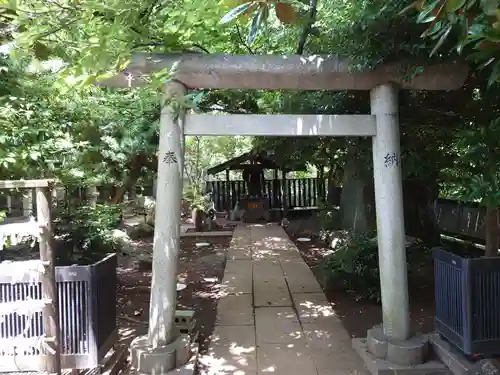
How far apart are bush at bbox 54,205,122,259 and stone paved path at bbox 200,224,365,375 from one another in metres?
1.87

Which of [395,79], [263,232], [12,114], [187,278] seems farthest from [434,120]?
[263,232]

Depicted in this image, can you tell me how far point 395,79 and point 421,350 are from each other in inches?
101

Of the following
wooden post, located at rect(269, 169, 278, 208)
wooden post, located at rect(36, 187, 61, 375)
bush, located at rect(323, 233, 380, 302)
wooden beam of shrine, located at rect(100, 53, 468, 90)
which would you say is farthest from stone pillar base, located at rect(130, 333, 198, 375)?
wooden post, located at rect(269, 169, 278, 208)

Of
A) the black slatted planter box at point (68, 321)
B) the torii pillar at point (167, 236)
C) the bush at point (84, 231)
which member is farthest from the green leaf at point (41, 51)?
the bush at point (84, 231)

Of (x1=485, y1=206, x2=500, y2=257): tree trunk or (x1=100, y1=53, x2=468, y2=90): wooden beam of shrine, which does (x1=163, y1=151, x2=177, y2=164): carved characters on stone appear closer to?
(x1=100, y1=53, x2=468, y2=90): wooden beam of shrine

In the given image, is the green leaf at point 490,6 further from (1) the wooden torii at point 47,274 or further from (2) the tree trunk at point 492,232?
(2) the tree trunk at point 492,232

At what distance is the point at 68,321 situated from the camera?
11.0ft

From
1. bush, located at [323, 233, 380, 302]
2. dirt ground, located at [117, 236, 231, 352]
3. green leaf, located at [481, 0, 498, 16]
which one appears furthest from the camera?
bush, located at [323, 233, 380, 302]

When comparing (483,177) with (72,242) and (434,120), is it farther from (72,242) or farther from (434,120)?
(72,242)

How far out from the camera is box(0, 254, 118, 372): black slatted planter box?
314cm

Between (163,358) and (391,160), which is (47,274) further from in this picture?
(391,160)

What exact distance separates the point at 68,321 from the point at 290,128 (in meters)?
2.58

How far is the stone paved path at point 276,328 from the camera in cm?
404

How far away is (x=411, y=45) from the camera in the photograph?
11.9 feet
